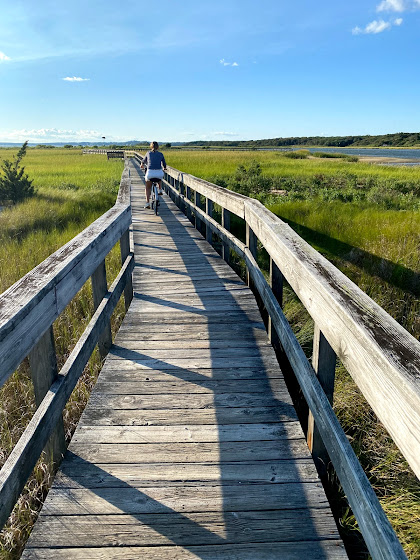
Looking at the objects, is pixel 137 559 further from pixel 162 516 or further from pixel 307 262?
pixel 307 262

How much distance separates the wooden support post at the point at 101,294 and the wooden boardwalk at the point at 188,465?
0.16 meters

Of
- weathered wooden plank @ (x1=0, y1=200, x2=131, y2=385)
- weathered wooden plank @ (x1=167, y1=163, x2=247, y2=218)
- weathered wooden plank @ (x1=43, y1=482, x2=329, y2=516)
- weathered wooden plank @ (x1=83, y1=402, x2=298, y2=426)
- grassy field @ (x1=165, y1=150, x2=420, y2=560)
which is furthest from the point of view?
weathered wooden plank @ (x1=167, y1=163, x2=247, y2=218)

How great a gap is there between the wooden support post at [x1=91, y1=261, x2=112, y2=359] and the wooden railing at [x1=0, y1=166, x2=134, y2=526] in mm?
199

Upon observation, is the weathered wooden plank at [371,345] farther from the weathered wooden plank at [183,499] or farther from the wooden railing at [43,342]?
the wooden railing at [43,342]

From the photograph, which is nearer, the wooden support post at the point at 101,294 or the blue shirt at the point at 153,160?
the wooden support post at the point at 101,294

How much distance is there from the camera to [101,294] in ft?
12.0

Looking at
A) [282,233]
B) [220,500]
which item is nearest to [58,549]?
[220,500]

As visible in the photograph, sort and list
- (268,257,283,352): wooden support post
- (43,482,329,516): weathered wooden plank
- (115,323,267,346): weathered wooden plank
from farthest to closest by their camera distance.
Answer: (115,323,267,346): weathered wooden plank, (268,257,283,352): wooden support post, (43,482,329,516): weathered wooden plank

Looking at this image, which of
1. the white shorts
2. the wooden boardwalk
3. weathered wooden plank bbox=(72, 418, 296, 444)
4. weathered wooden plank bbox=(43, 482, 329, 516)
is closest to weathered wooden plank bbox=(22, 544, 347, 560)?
the wooden boardwalk

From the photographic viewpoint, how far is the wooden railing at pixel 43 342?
1687 mm

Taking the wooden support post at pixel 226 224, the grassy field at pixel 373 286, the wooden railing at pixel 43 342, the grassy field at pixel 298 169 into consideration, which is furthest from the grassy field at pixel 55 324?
the grassy field at pixel 298 169

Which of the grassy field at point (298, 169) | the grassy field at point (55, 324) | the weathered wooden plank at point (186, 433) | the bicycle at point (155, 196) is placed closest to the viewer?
the grassy field at point (55, 324)

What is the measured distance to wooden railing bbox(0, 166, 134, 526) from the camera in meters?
1.69

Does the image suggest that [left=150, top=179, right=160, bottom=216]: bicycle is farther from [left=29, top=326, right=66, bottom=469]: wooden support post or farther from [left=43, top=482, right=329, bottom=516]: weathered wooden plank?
[left=43, top=482, right=329, bottom=516]: weathered wooden plank
